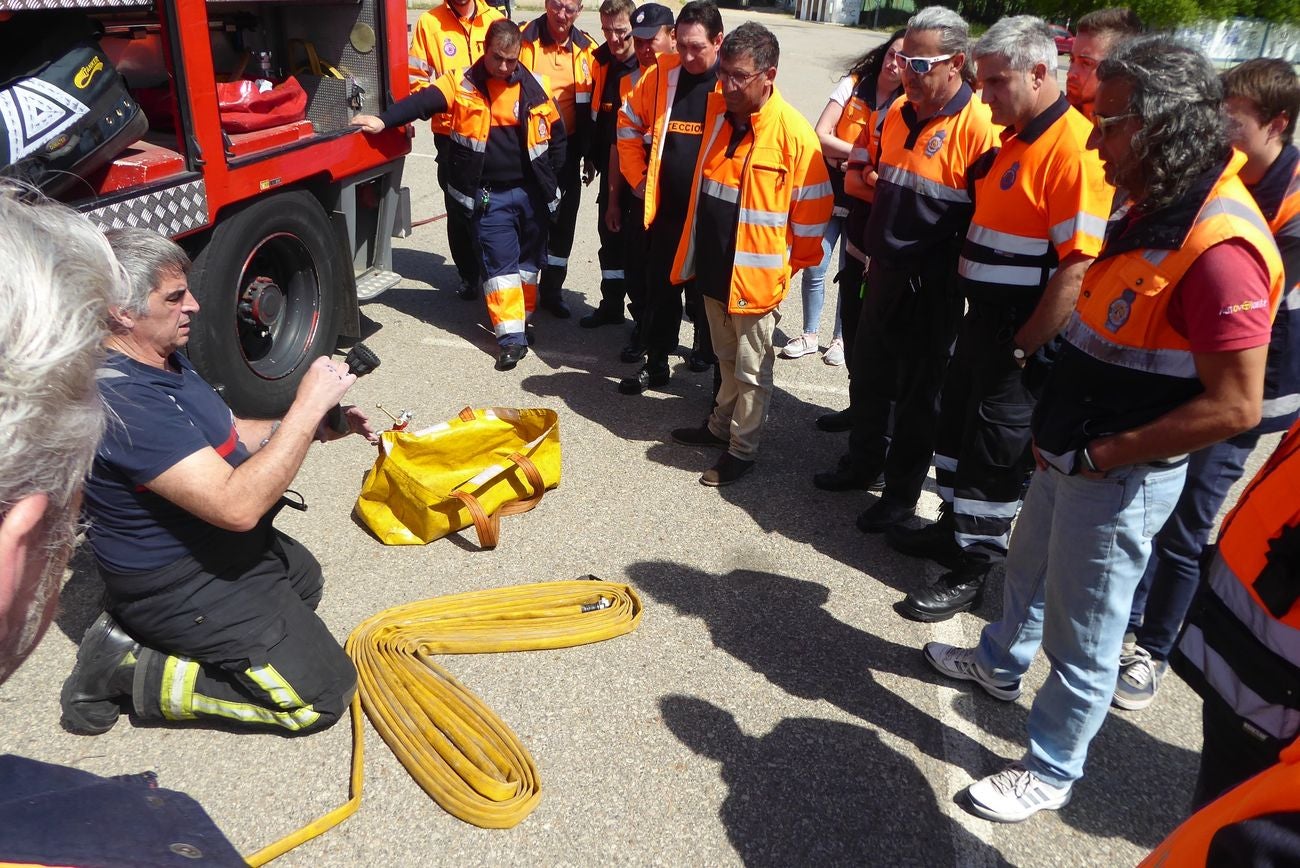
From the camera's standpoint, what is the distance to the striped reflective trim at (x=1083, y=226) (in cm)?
Result: 289

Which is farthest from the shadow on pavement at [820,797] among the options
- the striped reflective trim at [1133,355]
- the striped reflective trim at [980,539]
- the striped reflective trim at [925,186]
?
the striped reflective trim at [925,186]

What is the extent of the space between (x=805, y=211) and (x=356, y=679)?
2578 millimetres

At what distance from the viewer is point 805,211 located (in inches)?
158

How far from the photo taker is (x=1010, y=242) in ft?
10.2

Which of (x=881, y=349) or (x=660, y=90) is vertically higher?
(x=660, y=90)

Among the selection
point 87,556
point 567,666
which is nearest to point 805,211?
point 567,666

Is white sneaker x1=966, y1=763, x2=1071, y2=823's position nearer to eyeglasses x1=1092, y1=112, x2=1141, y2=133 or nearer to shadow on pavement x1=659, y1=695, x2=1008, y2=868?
shadow on pavement x1=659, y1=695, x2=1008, y2=868

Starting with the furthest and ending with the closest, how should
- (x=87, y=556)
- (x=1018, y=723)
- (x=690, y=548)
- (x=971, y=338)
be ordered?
(x=690, y=548), (x=87, y=556), (x=971, y=338), (x=1018, y=723)

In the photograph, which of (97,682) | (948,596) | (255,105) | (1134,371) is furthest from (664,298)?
(97,682)

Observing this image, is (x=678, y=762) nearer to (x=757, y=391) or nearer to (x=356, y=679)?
(x=356, y=679)

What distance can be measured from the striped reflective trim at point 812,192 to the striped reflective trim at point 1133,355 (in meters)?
1.82

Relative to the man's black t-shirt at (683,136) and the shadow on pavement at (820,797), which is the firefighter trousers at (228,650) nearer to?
the shadow on pavement at (820,797)

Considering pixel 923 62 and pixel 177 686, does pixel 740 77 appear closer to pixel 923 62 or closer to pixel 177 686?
pixel 923 62

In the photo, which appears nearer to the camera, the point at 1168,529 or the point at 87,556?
the point at 1168,529
